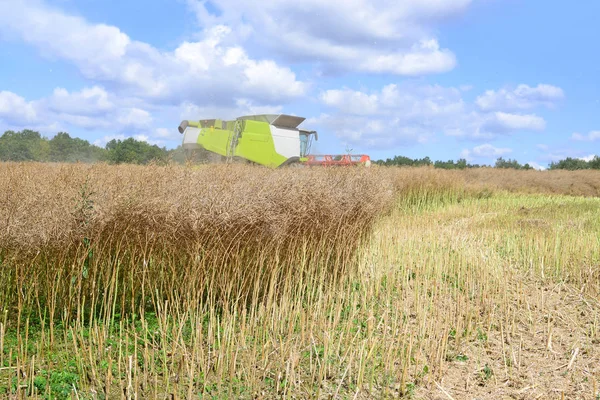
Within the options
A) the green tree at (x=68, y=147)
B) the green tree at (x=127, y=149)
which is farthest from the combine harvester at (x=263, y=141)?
the green tree at (x=68, y=147)

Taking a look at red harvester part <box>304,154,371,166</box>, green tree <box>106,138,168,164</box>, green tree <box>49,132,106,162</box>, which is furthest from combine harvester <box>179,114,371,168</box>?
green tree <box>49,132,106,162</box>

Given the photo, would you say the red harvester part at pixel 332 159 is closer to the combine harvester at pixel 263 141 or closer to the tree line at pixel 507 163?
the combine harvester at pixel 263 141

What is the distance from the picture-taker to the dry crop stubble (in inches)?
142

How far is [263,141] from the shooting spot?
15992mm

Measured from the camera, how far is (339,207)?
253 inches

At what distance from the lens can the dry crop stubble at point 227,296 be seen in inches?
142

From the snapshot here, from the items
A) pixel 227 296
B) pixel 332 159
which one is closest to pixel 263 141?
pixel 332 159

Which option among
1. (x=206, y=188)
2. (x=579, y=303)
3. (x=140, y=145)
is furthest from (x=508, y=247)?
(x=140, y=145)

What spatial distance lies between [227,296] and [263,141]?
1169cm

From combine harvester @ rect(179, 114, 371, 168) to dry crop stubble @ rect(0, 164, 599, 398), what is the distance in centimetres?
922

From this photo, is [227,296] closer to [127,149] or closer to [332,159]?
[332,159]

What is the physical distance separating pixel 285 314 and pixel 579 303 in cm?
337

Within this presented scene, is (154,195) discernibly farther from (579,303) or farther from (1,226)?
(579,303)

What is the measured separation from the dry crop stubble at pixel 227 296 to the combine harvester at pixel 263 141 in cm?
922
